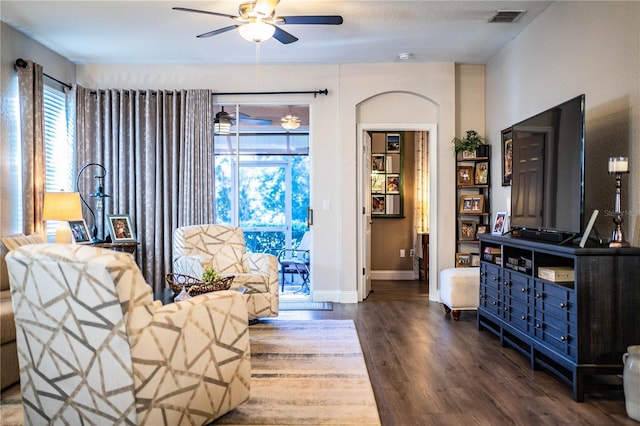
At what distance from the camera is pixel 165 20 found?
4.20 meters

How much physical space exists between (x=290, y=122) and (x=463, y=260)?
106 inches

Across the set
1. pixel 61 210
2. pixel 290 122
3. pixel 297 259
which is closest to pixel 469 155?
pixel 290 122

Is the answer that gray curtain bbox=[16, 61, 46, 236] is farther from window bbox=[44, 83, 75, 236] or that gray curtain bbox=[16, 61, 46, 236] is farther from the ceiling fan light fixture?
the ceiling fan light fixture

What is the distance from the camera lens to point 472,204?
5395 millimetres

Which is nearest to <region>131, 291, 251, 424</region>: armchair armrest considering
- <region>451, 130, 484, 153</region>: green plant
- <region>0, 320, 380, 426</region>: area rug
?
<region>0, 320, 380, 426</region>: area rug

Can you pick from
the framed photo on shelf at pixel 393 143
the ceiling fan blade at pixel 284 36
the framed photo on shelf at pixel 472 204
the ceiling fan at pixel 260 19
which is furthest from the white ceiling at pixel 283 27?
the framed photo on shelf at pixel 393 143

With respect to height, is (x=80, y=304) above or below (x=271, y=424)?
above

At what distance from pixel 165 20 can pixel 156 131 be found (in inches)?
60.5

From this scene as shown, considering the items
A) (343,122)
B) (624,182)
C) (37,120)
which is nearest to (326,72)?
(343,122)

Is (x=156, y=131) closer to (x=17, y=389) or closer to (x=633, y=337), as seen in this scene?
(x=17, y=389)

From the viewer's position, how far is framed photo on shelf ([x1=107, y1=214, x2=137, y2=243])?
5079 mm

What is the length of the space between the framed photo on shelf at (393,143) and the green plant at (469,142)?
194 centimetres

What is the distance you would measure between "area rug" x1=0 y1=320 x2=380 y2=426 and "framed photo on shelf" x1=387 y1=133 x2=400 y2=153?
13.2 ft

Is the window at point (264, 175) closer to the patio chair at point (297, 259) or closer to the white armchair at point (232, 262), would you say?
the patio chair at point (297, 259)
